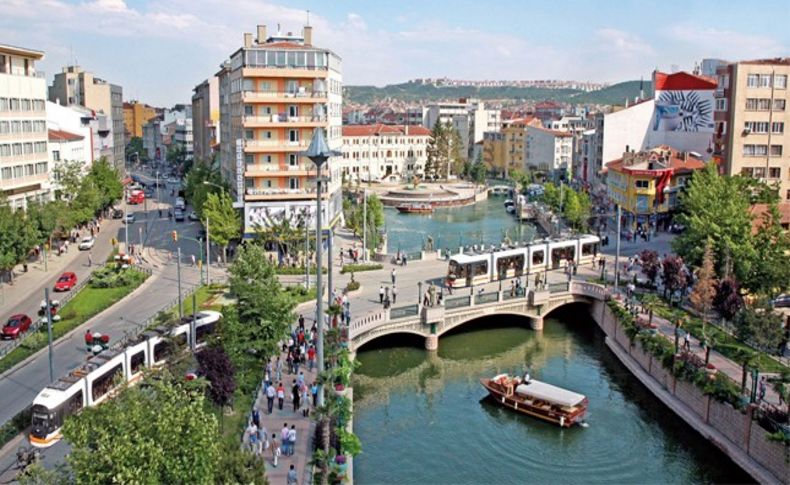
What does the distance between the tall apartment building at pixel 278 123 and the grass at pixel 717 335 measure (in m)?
25.6

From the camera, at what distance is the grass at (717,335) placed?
35.0m

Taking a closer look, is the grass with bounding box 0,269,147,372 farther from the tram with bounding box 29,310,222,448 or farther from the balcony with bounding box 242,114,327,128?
the balcony with bounding box 242,114,327,128

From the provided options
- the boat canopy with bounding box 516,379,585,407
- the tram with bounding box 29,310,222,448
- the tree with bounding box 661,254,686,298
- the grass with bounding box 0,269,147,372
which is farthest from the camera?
the tree with bounding box 661,254,686,298

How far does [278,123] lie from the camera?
57.2 m

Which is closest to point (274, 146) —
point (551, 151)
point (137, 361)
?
point (137, 361)

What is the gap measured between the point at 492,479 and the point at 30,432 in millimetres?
16393

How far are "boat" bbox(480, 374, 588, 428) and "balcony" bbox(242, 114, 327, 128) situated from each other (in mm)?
27697

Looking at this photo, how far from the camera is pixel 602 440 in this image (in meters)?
32.3

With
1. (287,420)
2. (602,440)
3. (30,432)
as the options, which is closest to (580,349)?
(602,440)

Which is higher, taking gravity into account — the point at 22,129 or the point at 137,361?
the point at 22,129

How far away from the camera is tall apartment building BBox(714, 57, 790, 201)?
224ft

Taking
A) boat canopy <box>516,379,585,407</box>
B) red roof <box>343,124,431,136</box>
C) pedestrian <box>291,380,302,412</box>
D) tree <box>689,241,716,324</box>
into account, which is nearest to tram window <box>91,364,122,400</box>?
pedestrian <box>291,380,302,412</box>

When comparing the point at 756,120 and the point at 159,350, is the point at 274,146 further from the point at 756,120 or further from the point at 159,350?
the point at 756,120

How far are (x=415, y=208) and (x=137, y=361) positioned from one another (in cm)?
8073
